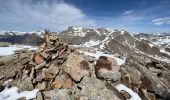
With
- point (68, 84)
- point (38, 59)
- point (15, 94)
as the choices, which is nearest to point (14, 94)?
point (15, 94)

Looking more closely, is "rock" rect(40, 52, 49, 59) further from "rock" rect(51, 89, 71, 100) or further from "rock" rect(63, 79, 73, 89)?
"rock" rect(51, 89, 71, 100)

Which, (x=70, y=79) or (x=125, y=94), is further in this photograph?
(x=125, y=94)

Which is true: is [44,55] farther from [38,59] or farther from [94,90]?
[94,90]

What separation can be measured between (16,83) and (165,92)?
21.0 meters

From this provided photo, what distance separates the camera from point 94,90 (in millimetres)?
26984

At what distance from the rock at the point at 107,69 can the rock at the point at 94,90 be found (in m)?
2.00

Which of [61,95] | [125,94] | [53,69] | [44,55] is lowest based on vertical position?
[125,94]

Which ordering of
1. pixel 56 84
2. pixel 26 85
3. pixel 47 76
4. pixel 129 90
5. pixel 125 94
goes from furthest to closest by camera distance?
pixel 129 90, pixel 125 94, pixel 47 76, pixel 26 85, pixel 56 84

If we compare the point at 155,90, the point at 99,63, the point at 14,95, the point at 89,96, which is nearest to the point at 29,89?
the point at 14,95

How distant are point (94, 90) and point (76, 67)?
14.0 feet

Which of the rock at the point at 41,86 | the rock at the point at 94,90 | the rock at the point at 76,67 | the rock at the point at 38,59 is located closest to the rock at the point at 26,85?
the rock at the point at 41,86

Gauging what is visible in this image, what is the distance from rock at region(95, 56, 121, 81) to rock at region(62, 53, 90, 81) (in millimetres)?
1970

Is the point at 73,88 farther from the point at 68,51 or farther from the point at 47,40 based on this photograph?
the point at 47,40

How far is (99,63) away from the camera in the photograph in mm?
32156
